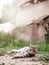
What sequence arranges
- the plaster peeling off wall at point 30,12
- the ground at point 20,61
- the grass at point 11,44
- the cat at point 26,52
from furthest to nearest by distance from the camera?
the plaster peeling off wall at point 30,12 → the grass at point 11,44 → the cat at point 26,52 → the ground at point 20,61

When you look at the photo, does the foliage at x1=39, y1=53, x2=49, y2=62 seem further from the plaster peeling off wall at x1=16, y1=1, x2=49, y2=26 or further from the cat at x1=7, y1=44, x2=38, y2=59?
the plaster peeling off wall at x1=16, y1=1, x2=49, y2=26

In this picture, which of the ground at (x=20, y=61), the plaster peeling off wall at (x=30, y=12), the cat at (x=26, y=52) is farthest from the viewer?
the plaster peeling off wall at (x=30, y=12)

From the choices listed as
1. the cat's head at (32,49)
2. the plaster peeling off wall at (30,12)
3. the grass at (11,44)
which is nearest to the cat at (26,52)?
the cat's head at (32,49)

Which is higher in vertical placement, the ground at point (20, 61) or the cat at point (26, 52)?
the cat at point (26, 52)

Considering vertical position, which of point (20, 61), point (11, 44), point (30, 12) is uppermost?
point (30, 12)

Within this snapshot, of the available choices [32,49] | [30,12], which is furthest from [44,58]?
[30,12]

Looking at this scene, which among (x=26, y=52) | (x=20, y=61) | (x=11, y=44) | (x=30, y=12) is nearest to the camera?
(x=20, y=61)

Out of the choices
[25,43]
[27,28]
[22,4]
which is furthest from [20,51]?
[22,4]

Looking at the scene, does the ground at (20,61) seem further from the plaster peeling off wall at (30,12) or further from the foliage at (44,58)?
the plaster peeling off wall at (30,12)

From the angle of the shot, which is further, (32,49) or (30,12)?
(30,12)

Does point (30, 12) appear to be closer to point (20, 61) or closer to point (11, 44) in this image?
point (11, 44)

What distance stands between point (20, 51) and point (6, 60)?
0.82 feet

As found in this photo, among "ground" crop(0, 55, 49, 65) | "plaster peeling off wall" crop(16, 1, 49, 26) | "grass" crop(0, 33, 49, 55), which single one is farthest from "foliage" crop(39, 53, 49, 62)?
"plaster peeling off wall" crop(16, 1, 49, 26)

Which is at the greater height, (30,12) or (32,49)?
(30,12)
